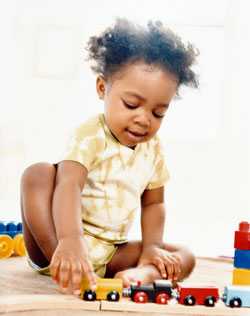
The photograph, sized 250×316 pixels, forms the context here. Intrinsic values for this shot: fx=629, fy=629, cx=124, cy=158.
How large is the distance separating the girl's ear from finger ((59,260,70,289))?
21 cm

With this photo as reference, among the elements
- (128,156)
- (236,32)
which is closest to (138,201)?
(128,156)

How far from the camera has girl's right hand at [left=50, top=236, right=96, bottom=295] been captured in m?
0.50

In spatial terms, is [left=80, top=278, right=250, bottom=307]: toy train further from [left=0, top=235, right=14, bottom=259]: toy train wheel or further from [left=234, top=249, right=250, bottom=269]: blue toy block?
[left=0, top=235, right=14, bottom=259]: toy train wheel

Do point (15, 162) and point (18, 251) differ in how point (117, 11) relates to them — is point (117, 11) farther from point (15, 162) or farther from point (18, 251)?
point (18, 251)

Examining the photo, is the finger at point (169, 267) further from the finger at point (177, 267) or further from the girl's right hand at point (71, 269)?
the girl's right hand at point (71, 269)

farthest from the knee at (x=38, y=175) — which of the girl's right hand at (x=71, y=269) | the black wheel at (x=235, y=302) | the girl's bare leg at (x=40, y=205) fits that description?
the black wheel at (x=235, y=302)

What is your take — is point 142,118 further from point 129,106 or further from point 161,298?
point 161,298

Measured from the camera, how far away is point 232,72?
82 centimetres

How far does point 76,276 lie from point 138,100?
0.61ft

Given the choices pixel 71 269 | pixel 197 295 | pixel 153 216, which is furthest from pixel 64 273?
pixel 153 216

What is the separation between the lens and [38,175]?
2.04ft

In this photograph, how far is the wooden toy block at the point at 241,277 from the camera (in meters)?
0.58

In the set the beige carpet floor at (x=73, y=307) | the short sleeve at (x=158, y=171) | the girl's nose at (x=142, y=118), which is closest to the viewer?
the beige carpet floor at (x=73, y=307)

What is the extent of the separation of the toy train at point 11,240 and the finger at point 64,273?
263mm
